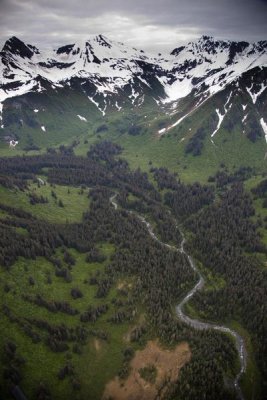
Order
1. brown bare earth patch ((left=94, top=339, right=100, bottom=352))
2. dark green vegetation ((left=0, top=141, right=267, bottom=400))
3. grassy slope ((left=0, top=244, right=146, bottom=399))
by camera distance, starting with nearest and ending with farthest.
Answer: dark green vegetation ((left=0, top=141, right=267, bottom=400))
grassy slope ((left=0, top=244, right=146, bottom=399))
brown bare earth patch ((left=94, top=339, right=100, bottom=352))

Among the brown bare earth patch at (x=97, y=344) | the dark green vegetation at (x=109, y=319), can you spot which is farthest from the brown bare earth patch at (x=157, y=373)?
the brown bare earth patch at (x=97, y=344)

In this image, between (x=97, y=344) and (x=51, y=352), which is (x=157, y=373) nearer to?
(x=97, y=344)

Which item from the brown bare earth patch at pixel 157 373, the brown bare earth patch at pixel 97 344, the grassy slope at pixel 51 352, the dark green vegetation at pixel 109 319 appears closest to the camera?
the brown bare earth patch at pixel 157 373

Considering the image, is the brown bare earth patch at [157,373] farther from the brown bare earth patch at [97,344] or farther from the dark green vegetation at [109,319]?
the brown bare earth patch at [97,344]

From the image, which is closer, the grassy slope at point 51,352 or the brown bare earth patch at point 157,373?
the brown bare earth patch at point 157,373

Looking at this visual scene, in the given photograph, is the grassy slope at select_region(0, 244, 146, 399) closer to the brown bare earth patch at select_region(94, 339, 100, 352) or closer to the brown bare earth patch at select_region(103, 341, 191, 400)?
the brown bare earth patch at select_region(94, 339, 100, 352)

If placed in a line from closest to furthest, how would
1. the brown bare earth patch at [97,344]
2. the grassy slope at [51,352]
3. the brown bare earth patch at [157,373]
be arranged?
the brown bare earth patch at [157,373] < the grassy slope at [51,352] < the brown bare earth patch at [97,344]

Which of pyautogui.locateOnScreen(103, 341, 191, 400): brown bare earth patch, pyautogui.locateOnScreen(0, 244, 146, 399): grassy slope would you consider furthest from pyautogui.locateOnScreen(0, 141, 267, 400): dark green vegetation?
pyautogui.locateOnScreen(103, 341, 191, 400): brown bare earth patch

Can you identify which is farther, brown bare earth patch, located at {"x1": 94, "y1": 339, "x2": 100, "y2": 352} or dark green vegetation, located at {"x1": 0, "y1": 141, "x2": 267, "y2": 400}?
brown bare earth patch, located at {"x1": 94, "y1": 339, "x2": 100, "y2": 352}

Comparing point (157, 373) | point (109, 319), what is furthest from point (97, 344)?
point (157, 373)
